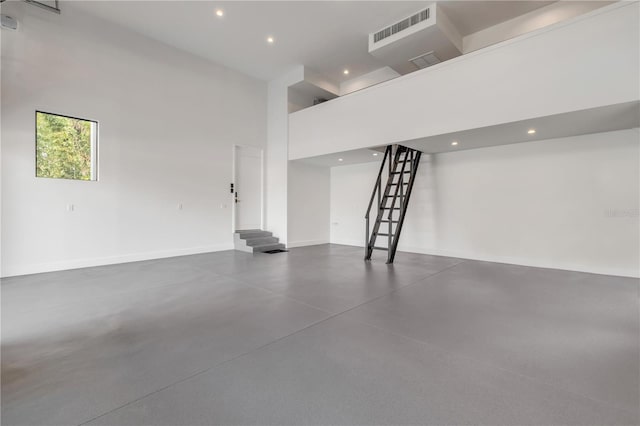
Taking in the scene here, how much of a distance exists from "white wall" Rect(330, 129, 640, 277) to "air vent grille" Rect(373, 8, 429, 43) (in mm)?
2779

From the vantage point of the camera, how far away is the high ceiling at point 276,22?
491 cm

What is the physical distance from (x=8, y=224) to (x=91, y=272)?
4.37 feet

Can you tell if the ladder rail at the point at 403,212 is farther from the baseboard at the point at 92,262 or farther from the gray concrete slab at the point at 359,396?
the baseboard at the point at 92,262

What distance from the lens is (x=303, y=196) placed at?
313 inches

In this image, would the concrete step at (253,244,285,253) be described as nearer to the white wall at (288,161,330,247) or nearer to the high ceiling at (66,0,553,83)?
the white wall at (288,161,330,247)

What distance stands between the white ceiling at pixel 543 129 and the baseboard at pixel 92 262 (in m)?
4.47

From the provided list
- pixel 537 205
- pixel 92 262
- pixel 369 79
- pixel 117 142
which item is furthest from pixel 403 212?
pixel 92 262

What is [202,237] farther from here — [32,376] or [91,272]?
[32,376]

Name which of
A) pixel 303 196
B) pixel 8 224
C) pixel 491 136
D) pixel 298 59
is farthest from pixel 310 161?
pixel 8 224

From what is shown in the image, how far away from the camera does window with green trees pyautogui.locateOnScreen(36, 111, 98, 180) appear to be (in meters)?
4.71

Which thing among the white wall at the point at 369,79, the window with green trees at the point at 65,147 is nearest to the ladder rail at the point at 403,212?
the white wall at the point at 369,79

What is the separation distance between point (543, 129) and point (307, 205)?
5411 mm

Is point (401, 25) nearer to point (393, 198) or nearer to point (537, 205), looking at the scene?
point (393, 198)

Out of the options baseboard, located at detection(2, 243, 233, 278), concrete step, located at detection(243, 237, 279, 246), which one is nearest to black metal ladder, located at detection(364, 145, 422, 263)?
concrete step, located at detection(243, 237, 279, 246)
